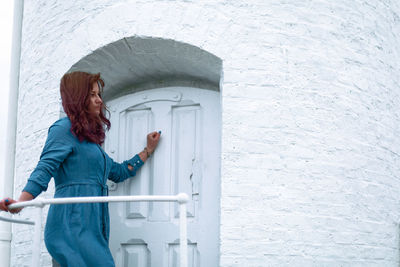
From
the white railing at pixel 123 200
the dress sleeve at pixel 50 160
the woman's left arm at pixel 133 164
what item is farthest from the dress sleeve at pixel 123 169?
the white railing at pixel 123 200

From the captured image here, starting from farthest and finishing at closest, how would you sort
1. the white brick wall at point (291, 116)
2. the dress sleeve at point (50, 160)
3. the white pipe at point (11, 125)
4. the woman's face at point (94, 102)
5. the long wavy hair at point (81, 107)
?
the white pipe at point (11, 125) < the white brick wall at point (291, 116) < the woman's face at point (94, 102) < the long wavy hair at point (81, 107) < the dress sleeve at point (50, 160)

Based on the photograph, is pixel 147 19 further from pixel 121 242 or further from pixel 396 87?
pixel 396 87

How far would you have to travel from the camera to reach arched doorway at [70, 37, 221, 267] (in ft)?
14.7

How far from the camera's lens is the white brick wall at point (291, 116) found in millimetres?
4059

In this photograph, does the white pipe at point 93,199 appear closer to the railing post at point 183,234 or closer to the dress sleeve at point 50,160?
the railing post at point 183,234

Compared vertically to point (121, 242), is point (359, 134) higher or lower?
higher

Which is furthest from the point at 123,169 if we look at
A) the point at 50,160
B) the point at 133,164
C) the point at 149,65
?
the point at 50,160

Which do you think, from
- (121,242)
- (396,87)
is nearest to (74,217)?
(121,242)

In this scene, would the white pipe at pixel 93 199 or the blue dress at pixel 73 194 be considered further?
the blue dress at pixel 73 194

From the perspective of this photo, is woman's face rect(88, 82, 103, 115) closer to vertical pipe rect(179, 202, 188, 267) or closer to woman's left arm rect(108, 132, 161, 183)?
woman's left arm rect(108, 132, 161, 183)

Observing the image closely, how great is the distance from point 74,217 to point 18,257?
1532 mm

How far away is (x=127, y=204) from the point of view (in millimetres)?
4730

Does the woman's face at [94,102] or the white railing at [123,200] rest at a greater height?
the woman's face at [94,102]

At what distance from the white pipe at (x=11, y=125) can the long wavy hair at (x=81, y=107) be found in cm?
164
